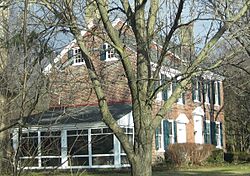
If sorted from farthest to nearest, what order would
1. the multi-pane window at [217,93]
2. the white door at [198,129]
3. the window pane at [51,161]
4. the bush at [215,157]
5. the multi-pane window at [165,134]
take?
the multi-pane window at [217,93] < the white door at [198,129] < the bush at [215,157] < the multi-pane window at [165,134] < the window pane at [51,161]

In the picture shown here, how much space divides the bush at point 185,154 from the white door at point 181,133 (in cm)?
245

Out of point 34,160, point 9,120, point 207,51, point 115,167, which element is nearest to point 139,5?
point 207,51

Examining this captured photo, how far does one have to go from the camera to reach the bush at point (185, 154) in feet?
103

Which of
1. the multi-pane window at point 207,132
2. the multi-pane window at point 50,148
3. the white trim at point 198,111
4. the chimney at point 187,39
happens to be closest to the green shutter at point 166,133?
the white trim at point 198,111

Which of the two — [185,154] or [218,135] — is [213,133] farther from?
[185,154]

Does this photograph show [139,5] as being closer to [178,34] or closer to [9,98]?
[178,34]

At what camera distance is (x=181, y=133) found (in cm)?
3559

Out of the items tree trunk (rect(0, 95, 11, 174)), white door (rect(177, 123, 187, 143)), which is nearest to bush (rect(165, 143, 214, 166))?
white door (rect(177, 123, 187, 143))

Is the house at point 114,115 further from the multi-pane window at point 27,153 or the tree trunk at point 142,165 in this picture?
the tree trunk at point 142,165

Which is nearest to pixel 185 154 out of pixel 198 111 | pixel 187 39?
pixel 198 111

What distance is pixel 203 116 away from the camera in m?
38.2

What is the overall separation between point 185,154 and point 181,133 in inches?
160

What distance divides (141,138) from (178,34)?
2.54 m

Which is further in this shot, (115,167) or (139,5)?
(115,167)
